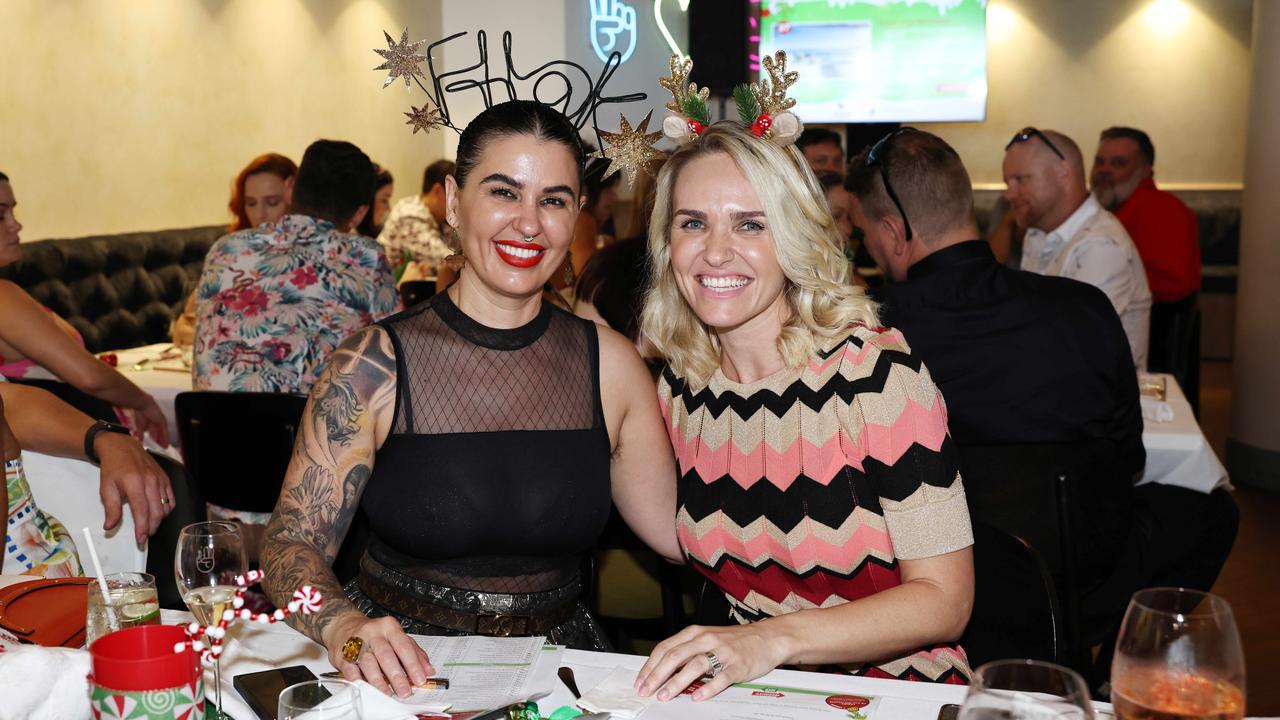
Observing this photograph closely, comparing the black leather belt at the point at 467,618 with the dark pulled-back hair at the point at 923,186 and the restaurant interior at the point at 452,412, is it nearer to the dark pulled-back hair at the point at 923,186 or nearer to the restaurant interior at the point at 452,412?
the restaurant interior at the point at 452,412

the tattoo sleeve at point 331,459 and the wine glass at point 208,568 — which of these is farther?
the tattoo sleeve at point 331,459

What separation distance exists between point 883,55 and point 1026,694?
392 inches

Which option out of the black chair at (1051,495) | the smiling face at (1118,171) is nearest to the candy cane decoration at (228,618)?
the black chair at (1051,495)

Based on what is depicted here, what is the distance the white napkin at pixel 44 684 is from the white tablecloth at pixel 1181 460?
2802 millimetres

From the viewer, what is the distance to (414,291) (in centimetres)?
602

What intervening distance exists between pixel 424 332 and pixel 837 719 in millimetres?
1020

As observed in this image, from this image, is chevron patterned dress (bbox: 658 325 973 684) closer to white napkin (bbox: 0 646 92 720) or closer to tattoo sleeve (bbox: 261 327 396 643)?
tattoo sleeve (bbox: 261 327 396 643)

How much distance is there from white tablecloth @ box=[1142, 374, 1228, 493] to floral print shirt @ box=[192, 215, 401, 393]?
2.45 meters

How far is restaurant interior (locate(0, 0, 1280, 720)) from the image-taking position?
145 cm

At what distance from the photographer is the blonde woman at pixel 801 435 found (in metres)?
1.76

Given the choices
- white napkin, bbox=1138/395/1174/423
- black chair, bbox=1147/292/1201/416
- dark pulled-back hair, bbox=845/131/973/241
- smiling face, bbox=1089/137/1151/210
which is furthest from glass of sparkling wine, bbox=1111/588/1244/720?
smiling face, bbox=1089/137/1151/210

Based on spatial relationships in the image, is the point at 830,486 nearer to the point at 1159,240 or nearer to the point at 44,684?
the point at 44,684

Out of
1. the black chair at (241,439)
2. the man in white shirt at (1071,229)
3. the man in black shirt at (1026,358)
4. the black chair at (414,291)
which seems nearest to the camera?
the man in black shirt at (1026,358)

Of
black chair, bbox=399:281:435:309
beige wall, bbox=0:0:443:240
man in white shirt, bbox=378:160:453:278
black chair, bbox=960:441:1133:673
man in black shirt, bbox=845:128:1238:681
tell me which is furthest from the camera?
man in white shirt, bbox=378:160:453:278
